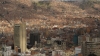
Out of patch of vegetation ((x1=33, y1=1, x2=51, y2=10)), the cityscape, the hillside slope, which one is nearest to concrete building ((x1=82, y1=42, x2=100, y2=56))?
the cityscape

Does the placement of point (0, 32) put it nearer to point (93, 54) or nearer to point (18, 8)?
point (18, 8)

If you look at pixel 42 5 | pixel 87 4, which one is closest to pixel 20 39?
pixel 42 5

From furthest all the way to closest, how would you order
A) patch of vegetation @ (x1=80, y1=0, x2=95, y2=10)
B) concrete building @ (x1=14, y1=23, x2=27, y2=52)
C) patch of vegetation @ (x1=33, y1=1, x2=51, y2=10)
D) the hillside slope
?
patch of vegetation @ (x1=80, y1=0, x2=95, y2=10)
patch of vegetation @ (x1=33, y1=1, x2=51, y2=10)
the hillside slope
concrete building @ (x1=14, y1=23, x2=27, y2=52)

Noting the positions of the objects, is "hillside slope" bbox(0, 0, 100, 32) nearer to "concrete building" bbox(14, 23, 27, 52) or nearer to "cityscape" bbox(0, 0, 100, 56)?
"cityscape" bbox(0, 0, 100, 56)

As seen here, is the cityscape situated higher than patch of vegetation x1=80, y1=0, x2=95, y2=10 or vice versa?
patch of vegetation x1=80, y1=0, x2=95, y2=10

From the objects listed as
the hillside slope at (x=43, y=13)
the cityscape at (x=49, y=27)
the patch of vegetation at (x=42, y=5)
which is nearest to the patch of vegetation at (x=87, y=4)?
the cityscape at (x=49, y=27)

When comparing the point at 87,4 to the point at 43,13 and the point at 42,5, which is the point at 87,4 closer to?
the point at 42,5

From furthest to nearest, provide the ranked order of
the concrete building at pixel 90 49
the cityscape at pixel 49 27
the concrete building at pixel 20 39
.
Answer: the concrete building at pixel 20 39 → the cityscape at pixel 49 27 → the concrete building at pixel 90 49

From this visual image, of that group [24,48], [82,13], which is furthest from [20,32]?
[82,13]

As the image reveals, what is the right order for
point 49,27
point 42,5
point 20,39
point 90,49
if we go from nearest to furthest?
1. point 90,49
2. point 20,39
3. point 49,27
4. point 42,5

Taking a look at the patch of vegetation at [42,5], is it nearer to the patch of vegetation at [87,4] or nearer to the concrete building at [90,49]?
the patch of vegetation at [87,4]

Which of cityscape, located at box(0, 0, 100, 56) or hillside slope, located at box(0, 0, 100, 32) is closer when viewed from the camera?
cityscape, located at box(0, 0, 100, 56)
